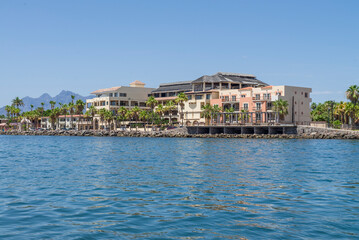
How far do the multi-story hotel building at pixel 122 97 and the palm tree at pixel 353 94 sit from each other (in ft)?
238

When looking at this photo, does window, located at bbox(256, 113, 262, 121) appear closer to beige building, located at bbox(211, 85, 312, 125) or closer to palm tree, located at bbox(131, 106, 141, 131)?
beige building, located at bbox(211, 85, 312, 125)

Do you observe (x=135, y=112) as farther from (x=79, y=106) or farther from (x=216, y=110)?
(x=216, y=110)

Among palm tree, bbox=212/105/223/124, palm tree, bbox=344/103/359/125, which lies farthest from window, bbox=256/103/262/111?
palm tree, bbox=344/103/359/125

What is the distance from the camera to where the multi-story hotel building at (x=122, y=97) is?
14925cm

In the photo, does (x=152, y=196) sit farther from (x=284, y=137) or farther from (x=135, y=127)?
(x=135, y=127)

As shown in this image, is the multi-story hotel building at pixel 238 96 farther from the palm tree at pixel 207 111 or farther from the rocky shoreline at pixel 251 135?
the rocky shoreline at pixel 251 135

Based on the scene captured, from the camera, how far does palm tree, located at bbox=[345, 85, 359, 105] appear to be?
347 ft

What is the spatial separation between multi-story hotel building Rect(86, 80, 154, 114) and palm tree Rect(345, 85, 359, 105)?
2861 inches

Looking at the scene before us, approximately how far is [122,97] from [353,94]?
78015mm

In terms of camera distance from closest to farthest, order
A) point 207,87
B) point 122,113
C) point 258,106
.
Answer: point 258,106
point 207,87
point 122,113

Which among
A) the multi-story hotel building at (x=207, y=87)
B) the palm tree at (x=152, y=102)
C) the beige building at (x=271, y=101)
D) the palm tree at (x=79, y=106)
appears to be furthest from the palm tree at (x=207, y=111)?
the palm tree at (x=79, y=106)

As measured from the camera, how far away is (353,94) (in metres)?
106

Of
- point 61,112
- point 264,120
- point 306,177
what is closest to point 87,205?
point 306,177

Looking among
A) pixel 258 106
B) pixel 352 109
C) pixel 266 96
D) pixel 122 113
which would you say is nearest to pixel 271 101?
pixel 266 96
